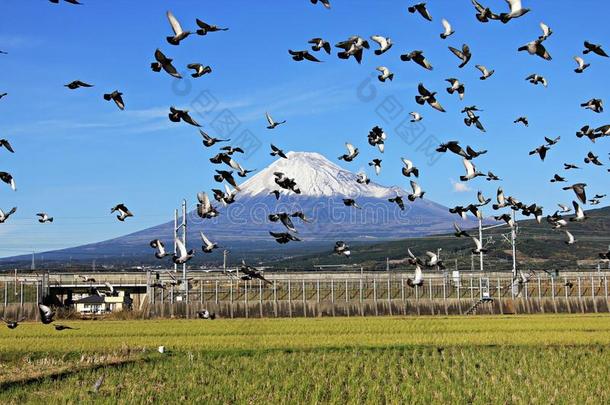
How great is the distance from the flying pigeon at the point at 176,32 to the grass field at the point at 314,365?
9.84 metres

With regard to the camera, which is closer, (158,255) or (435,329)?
(158,255)

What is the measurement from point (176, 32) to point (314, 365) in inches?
675

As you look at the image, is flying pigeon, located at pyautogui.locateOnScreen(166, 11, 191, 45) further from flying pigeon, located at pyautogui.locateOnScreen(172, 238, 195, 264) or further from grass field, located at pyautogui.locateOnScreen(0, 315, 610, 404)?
grass field, located at pyautogui.locateOnScreen(0, 315, 610, 404)

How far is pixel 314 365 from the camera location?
96.5ft

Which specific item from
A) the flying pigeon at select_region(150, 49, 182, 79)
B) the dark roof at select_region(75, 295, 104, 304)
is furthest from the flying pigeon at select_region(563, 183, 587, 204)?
the dark roof at select_region(75, 295, 104, 304)

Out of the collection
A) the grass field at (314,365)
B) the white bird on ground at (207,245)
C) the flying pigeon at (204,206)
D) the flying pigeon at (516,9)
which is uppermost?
the flying pigeon at (516,9)

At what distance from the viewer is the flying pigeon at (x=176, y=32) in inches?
573

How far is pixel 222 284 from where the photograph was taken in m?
102

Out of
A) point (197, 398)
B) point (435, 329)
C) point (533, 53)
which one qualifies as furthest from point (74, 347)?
point (533, 53)

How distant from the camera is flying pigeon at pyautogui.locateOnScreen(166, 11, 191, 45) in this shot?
573 inches

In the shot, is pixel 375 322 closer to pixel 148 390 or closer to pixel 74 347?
pixel 74 347

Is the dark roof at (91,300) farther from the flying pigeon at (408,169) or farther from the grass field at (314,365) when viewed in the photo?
the flying pigeon at (408,169)

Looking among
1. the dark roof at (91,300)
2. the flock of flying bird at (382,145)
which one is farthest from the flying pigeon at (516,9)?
the dark roof at (91,300)

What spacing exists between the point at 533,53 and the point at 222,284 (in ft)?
287
